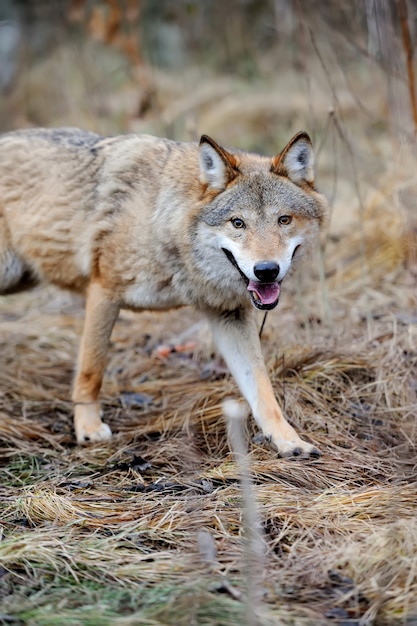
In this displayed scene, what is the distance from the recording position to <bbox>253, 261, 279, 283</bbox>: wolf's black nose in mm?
4227

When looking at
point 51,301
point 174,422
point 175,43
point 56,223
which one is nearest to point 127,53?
point 175,43

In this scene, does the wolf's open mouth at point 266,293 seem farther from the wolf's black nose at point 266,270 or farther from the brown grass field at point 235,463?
the brown grass field at point 235,463

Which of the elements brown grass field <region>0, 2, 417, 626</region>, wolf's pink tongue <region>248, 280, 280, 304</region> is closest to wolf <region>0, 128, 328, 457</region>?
wolf's pink tongue <region>248, 280, 280, 304</region>

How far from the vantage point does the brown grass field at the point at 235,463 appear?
2.82m

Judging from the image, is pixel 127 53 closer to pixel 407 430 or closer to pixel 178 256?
pixel 178 256

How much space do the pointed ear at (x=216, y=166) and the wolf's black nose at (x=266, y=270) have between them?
72cm

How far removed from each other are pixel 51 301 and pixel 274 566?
19.5ft

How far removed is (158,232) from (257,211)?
76 cm

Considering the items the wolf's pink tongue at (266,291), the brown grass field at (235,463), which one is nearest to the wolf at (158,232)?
the wolf's pink tongue at (266,291)

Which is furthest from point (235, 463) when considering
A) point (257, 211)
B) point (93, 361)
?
point (93, 361)

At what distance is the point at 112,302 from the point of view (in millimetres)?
5230

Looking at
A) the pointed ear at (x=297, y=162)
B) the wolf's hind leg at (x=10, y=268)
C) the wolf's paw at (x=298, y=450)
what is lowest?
the wolf's paw at (x=298, y=450)

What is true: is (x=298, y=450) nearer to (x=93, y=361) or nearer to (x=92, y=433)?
(x=92, y=433)

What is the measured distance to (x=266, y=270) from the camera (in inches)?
167
